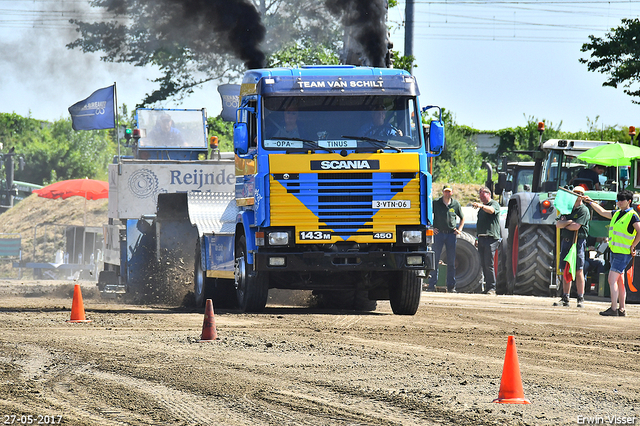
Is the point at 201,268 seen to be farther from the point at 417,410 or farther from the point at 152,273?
the point at 417,410

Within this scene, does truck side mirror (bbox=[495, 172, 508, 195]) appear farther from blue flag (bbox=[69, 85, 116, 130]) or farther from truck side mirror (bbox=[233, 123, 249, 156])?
blue flag (bbox=[69, 85, 116, 130])

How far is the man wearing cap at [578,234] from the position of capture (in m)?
14.4

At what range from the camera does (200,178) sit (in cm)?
1752

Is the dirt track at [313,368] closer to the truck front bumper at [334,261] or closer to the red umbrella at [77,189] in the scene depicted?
the truck front bumper at [334,261]

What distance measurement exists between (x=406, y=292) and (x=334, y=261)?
135 centimetres

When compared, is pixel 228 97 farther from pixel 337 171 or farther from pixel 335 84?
pixel 337 171

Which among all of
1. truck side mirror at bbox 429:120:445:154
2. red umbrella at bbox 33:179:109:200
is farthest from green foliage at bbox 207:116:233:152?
truck side mirror at bbox 429:120:445:154

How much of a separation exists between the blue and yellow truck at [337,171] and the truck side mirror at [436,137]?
0.04 feet

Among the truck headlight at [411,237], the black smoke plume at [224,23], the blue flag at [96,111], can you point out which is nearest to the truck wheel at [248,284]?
the truck headlight at [411,237]

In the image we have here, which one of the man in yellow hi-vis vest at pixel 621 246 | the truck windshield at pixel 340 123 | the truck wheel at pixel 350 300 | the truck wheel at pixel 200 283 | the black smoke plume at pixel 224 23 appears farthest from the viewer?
the black smoke plume at pixel 224 23

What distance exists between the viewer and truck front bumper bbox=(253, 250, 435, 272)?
1154 cm

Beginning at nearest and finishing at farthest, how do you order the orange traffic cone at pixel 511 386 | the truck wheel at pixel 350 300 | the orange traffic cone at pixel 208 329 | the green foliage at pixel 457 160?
the orange traffic cone at pixel 511 386, the orange traffic cone at pixel 208 329, the truck wheel at pixel 350 300, the green foliage at pixel 457 160

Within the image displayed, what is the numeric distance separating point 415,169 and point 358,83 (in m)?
1.30

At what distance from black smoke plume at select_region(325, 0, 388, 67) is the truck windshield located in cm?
633
